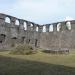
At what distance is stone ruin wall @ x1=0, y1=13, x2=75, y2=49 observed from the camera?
1057 inches

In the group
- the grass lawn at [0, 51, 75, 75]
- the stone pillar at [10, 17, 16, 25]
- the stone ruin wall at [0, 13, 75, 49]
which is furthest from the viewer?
the stone pillar at [10, 17, 16, 25]

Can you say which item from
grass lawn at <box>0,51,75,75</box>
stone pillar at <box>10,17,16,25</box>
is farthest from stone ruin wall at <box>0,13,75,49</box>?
grass lawn at <box>0,51,75,75</box>

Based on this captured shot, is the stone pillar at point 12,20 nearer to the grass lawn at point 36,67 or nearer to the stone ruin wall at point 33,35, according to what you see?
the stone ruin wall at point 33,35

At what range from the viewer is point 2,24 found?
26281 millimetres

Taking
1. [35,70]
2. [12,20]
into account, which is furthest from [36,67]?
[12,20]

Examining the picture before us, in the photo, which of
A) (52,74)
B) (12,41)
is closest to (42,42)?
(12,41)

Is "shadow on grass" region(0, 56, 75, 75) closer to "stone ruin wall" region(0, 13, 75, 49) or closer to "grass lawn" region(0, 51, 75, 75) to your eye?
"grass lawn" region(0, 51, 75, 75)

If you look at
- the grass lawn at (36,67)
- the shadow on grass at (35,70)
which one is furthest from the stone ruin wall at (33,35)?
the shadow on grass at (35,70)

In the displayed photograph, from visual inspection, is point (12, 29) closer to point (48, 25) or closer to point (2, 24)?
point (2, 24)

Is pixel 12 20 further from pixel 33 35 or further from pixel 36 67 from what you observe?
pixel 36 67

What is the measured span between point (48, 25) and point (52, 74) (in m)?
25.6

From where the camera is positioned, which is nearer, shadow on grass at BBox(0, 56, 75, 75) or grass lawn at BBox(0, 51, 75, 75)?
shadow on grass at BBox(0, 56, 75, 75)

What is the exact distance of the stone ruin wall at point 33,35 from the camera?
88.1 feet

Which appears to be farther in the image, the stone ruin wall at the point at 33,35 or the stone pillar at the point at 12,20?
the stone pillar at the point at 12,20
